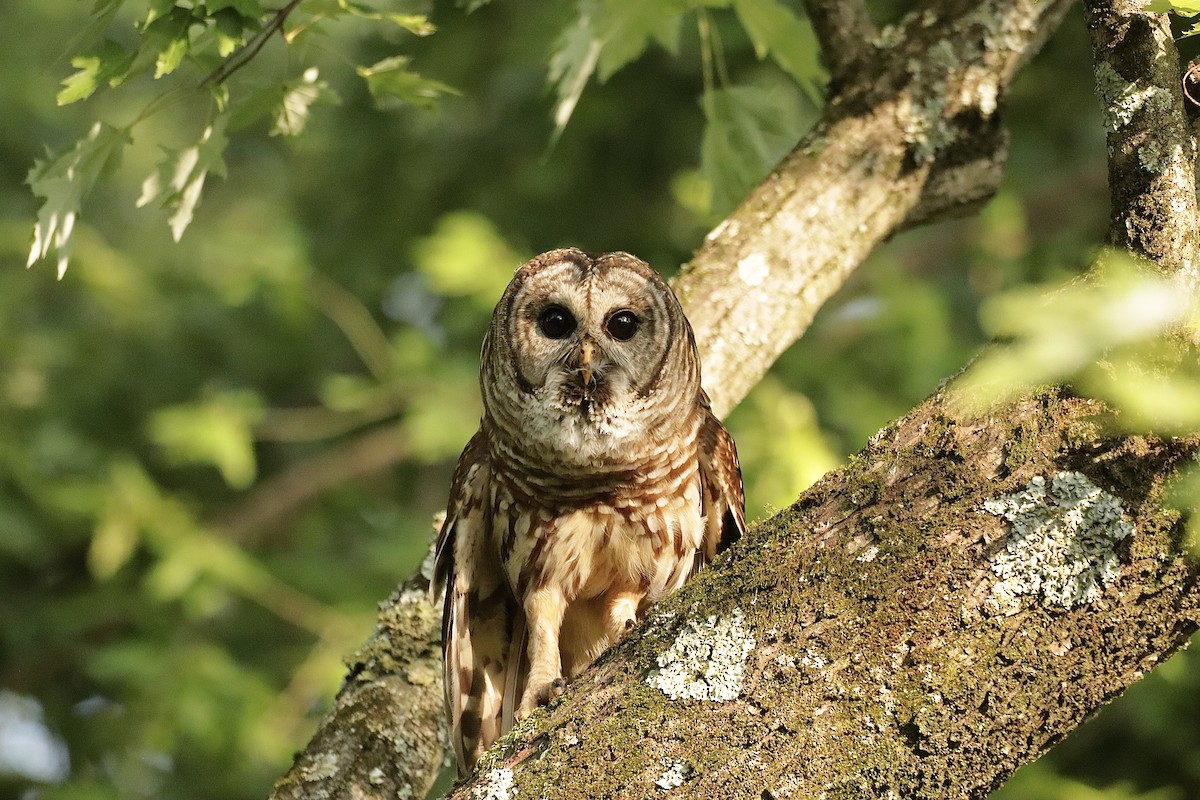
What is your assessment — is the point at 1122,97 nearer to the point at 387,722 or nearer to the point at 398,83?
the point at 398,83

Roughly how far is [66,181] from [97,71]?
0.93 feet

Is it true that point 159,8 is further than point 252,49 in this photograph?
No

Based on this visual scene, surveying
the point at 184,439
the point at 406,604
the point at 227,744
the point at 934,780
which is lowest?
the point at 227,744

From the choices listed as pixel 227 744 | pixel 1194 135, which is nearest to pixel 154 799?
pixel 227 744

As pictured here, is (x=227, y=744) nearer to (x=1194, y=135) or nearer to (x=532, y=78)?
(x=532, y=78)

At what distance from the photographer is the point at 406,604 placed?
383 centimetres

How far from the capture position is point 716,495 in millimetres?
3934

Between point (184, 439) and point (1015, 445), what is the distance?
19.0ft

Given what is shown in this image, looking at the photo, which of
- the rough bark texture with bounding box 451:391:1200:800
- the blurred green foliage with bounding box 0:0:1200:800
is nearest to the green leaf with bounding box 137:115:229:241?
the rough bark texture with bounding box 451:391:1200:800

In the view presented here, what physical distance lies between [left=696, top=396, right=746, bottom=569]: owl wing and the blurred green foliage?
1.30m

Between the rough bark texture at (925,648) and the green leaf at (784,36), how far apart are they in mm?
1971

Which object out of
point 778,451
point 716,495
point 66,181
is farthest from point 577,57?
point 778,451

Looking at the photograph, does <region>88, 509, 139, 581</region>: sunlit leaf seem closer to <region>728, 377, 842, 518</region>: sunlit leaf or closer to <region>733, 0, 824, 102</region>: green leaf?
<region>728, 377, 842, 518</region>: sunlit leaf

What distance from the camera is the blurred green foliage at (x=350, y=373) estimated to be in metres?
6.71
